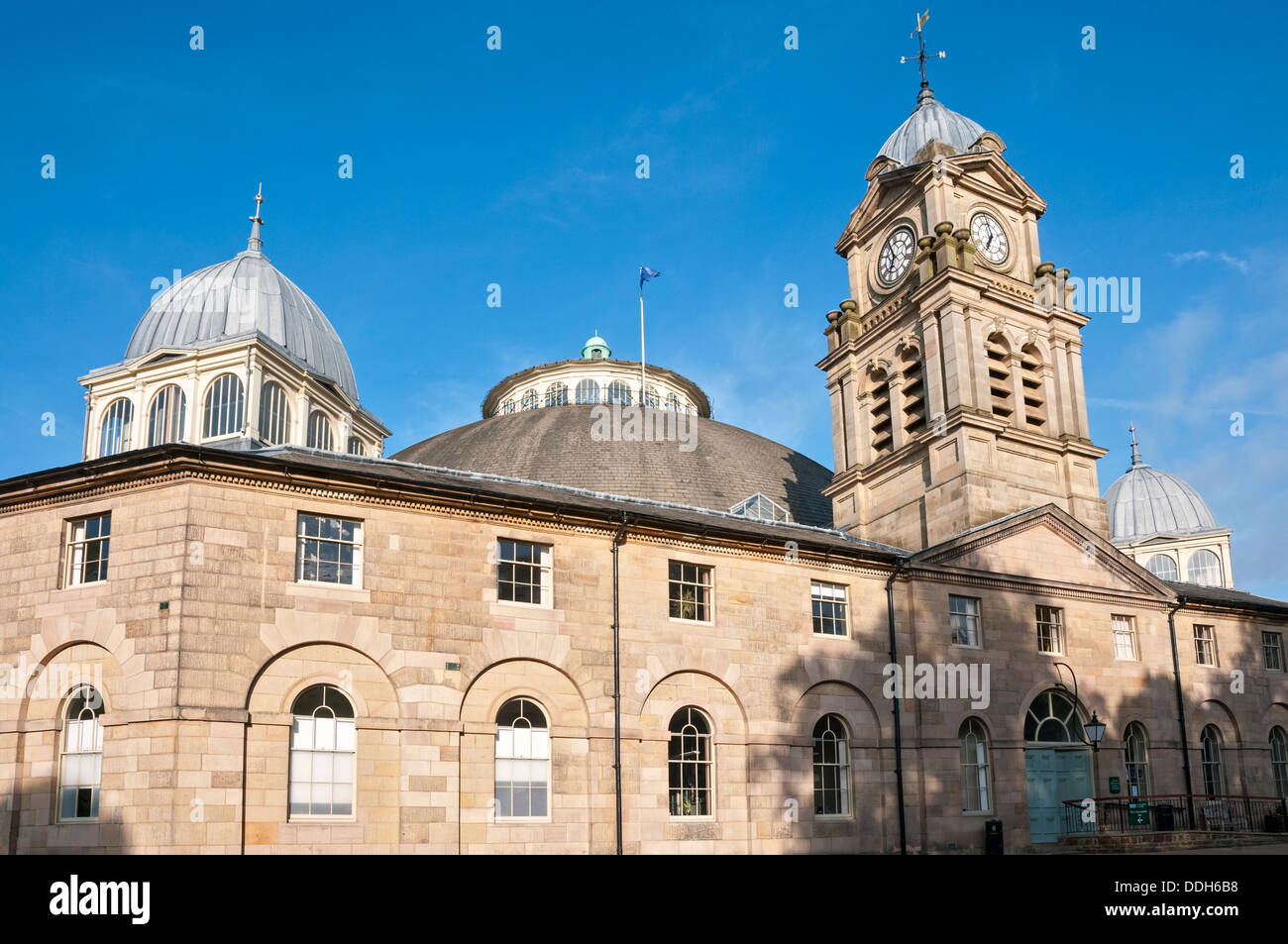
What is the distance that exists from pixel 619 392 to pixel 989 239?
2007 cm

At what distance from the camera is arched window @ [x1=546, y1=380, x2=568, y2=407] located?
2222 inches

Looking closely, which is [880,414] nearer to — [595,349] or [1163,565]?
[595,349]

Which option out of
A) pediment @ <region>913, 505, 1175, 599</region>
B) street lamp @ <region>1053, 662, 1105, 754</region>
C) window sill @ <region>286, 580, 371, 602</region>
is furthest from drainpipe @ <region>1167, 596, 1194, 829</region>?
window sill @ <region>286, 580, 371, 602</region>

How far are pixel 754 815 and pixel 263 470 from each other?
15.8 m

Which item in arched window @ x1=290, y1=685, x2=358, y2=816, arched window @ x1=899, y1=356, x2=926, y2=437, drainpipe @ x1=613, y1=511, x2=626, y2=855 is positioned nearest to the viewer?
arched window @ x1=290, y1=685, x2=358, y2=816

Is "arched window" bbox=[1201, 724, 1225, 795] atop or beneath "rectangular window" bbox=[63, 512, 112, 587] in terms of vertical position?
beneath

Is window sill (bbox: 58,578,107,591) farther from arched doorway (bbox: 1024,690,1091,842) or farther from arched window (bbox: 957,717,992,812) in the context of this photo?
arched doorway (bbox: 1024,690,1091,842)

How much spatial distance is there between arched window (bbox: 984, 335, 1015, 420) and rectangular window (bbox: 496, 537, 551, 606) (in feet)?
67.9

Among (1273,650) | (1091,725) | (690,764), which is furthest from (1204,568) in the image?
(690,764)

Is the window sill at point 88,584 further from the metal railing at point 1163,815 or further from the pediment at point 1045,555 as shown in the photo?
the metal railing at point 1163,815

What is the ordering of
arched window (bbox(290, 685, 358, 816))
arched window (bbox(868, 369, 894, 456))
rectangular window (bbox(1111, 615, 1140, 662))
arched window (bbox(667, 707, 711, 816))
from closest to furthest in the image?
1. arched window (bbox(290, 685, 358, 816))
2. arched window (bbox(667, 707, 711, 816))
3. rectangular window (bbox(1111, 615, 1140, 662))
4. arched window (bbox(868, 369, 894, 456))

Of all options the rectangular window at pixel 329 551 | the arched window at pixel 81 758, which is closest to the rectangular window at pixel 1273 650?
the rectangular window at pixel 329 551

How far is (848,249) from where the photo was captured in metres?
47.5
